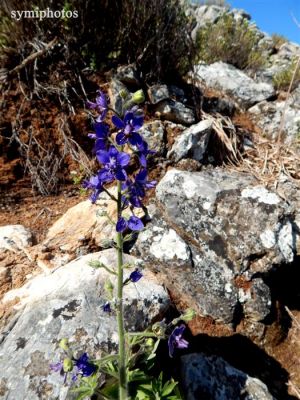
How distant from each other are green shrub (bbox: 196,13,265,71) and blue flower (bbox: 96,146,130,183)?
688 cm

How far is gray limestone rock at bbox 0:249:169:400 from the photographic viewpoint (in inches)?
93.2

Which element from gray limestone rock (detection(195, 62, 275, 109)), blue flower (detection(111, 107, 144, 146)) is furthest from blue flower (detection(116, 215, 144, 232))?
gray limestone rock (detection(195, 62, 275, 109))

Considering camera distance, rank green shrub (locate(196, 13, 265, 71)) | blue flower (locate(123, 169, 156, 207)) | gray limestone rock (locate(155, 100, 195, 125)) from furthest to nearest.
Answer: green shrub (locate(196, 13, 265, 71))
gray limestone rock (locate(155, 100, 195, 125))
blue flower (locate(123, 169, 156, 207))

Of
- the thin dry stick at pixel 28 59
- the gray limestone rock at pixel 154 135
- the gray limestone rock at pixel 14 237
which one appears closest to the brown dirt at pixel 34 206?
the gray limestone rock at pixel 14 237

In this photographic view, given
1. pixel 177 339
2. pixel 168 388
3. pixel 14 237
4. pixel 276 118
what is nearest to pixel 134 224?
pixel 177 339

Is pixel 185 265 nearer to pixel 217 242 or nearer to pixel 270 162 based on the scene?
pixel 217 242

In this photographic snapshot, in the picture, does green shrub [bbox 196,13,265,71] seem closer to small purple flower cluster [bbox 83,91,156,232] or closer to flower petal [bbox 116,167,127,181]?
small purple flower cluster [bbox 83,91,156,232]

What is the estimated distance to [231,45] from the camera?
27.4 feet

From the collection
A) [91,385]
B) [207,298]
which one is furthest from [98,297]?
[207,298]

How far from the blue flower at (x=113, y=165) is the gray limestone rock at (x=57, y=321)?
4.05 feet

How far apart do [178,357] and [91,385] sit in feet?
3.32

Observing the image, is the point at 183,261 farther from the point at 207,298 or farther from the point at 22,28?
the point at 22,28

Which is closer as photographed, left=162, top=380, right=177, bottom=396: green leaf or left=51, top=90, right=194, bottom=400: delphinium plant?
left=51, top=90, right=194, bottom=400: delphinium plant

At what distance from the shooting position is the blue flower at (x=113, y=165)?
1.92 meters
